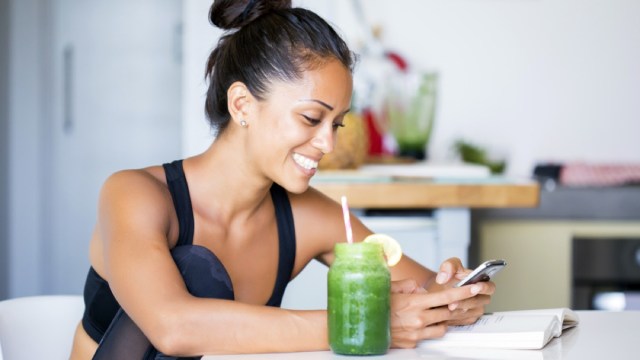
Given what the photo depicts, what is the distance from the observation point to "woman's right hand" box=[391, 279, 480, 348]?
1311 millimetres

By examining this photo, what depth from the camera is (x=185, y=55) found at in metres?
2.67

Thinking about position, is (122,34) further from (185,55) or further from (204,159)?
(204,159)

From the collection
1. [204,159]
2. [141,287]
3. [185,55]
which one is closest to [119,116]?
[185,55]

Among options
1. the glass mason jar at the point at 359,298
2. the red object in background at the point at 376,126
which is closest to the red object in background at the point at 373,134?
the red object in background at the point at 376,126

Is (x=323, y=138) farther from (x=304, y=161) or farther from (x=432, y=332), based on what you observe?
(x=432, y=332)

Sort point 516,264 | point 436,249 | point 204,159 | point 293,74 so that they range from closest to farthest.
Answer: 1. point 293,74
2. point 204,159
3. point 436,249
4. point 516,264

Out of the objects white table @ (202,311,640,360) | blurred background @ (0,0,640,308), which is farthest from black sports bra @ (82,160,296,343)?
blurred background @ (0,0,640,308)

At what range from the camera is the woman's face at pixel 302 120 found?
1.53m

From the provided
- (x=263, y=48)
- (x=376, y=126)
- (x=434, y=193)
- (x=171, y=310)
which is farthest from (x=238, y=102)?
(x=376, y=126)

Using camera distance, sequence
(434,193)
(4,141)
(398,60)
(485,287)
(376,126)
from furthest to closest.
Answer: (4,141)
(398,60)
(376,126)
(434,193)
(485,287)

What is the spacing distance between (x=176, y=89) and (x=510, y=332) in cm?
308

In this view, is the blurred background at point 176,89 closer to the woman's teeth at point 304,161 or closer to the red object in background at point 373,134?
the red object in background at point 373,134

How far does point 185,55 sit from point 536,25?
182cm

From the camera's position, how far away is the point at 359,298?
4.01 ft
